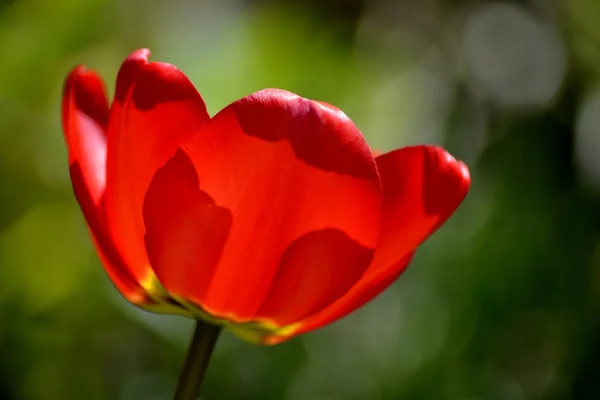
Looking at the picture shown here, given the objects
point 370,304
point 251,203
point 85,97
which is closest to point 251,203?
point 251,203

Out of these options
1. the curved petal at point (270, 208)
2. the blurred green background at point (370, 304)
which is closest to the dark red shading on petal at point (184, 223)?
the curved petal at point (270, 208)

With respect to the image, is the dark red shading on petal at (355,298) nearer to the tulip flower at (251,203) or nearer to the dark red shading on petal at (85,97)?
the tulip flower at (251,203)

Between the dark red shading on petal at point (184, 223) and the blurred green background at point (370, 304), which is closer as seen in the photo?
the dark red shading on petal at point (184, 223)

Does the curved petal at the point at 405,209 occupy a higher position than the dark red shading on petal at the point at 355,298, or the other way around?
the curved petal at the point at 405,209

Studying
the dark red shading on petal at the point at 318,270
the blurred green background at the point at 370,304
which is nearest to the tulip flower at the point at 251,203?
the dark red shading on petal at the point at 318,270

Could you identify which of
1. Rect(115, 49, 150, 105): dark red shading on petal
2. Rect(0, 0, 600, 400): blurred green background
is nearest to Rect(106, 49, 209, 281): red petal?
Rect(115, 49, 150, 105): dark red shading on petal

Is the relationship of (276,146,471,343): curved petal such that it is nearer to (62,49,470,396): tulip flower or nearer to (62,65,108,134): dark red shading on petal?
(62,49,470,396): tulip flower

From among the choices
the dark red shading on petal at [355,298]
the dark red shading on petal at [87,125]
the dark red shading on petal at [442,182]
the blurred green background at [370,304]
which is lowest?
the blurred green background at [370,304]

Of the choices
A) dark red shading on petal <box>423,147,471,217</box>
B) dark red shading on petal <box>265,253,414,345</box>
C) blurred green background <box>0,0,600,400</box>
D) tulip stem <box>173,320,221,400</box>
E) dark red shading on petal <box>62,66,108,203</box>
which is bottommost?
blurred green background <box>0,0,600,400</box>

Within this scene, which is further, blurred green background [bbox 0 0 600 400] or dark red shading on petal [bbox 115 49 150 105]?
blurred green background [bbox 0 0 600 400]
